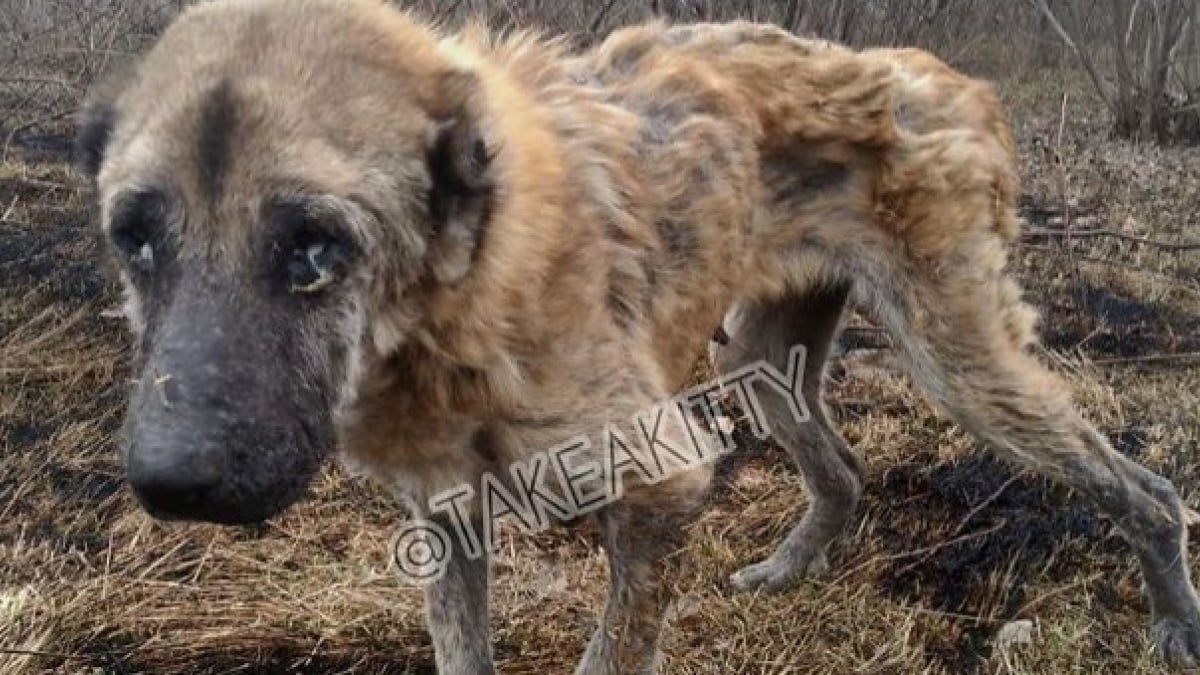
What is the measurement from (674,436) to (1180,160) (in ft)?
31.4

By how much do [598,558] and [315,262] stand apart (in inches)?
96.2

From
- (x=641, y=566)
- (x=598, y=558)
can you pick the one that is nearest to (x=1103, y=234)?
(x=598, y=558)

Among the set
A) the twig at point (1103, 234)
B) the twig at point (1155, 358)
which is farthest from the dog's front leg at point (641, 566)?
the twig at point (1103, 234)

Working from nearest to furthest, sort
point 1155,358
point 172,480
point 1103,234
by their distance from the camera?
point 172,480 → point 1155,358 → point 1103,234

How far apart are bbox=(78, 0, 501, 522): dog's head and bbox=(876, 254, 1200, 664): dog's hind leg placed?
6.03ft

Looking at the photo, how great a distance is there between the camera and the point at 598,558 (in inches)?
188

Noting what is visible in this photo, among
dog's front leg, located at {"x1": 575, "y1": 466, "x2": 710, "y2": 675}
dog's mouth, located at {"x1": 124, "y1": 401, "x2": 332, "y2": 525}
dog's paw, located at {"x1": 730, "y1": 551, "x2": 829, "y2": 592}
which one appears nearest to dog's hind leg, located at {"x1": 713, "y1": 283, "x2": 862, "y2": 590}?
dog's paw, located at {"x1": 730, "y1": 551, "x2": 829, "y2": 592}

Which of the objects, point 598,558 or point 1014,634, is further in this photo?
point 598,558

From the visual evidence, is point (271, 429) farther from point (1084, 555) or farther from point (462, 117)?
point (1084, 555)

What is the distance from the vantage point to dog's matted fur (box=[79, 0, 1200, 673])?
2.52 m

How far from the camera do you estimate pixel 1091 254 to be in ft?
25.6

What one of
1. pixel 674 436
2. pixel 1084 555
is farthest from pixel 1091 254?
pixel 674 436

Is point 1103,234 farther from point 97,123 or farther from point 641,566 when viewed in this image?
point 97,123

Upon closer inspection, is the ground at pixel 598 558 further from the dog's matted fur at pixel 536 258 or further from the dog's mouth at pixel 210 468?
the dog's mouth at pixel 210 468
